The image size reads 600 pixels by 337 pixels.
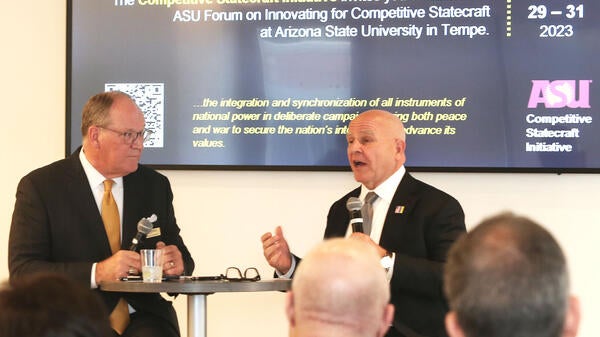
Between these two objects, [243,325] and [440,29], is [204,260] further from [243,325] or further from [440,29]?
[440,29]

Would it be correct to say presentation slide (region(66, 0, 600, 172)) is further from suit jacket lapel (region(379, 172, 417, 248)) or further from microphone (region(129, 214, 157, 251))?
microphone (region(129, 214, 157, 251))

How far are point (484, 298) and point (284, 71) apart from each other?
3593 mm

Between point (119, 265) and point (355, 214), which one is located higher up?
point (355, 214)

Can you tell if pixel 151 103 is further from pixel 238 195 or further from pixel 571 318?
pixel 571 318

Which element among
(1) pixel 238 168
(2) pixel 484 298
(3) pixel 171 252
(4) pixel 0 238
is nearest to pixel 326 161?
(1) pixel 238 168

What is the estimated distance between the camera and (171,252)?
3990 millimetres

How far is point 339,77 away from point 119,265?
1.77 meters

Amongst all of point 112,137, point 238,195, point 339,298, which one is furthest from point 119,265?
point 339,298

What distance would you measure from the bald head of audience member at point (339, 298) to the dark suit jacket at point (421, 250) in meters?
1.80

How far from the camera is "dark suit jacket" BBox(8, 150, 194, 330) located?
156 inches

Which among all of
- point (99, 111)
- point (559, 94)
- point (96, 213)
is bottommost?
point (96, 213)

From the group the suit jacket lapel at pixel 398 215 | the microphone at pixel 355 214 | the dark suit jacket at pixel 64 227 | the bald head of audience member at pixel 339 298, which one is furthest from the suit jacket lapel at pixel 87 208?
the bald head of audience member at pixel 339 298

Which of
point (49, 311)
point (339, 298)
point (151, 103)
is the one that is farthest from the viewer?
point (151, 103)

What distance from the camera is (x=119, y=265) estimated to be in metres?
3.74
